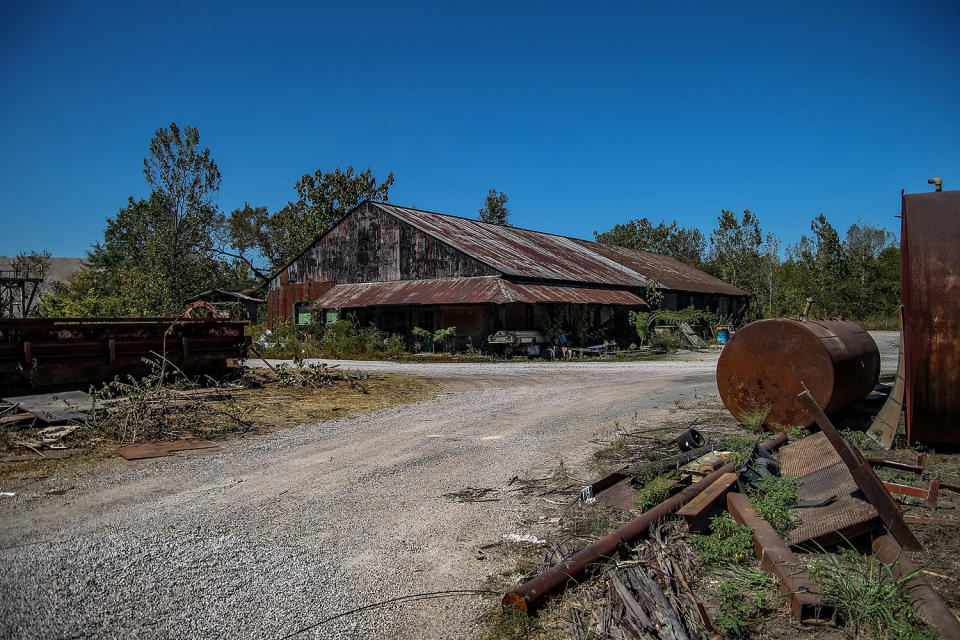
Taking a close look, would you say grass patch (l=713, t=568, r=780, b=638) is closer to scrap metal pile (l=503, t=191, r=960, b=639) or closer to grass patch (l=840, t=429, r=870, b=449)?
scrap metal pile (l=503, t=191, r=960, b=639)

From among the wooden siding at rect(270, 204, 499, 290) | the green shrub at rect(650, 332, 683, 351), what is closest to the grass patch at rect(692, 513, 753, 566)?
the wooden siding at rect(270, 204, 499, 290)

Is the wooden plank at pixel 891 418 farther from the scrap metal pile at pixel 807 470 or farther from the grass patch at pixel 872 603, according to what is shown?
the grass patch at pixel 872 603

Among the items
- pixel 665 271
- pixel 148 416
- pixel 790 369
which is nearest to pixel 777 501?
pixel 790 369

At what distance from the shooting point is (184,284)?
43.0 m

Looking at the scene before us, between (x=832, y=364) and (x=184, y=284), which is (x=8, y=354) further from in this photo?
(x=184, y=284)

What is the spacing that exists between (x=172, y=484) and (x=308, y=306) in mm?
24944

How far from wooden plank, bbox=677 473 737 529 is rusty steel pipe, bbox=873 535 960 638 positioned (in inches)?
41.5

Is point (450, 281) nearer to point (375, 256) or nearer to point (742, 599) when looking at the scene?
point (375, 256)

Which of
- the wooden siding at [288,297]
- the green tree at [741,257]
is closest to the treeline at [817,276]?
the green tree at [741,257]

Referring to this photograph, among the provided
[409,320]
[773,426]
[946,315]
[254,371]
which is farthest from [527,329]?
[946,315]

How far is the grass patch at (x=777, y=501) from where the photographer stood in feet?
14.5

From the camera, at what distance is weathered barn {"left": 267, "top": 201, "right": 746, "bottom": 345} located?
23.6 metres

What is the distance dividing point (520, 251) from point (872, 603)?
26846 millimetres

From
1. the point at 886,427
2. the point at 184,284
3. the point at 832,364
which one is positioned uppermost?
the point at 184,284
